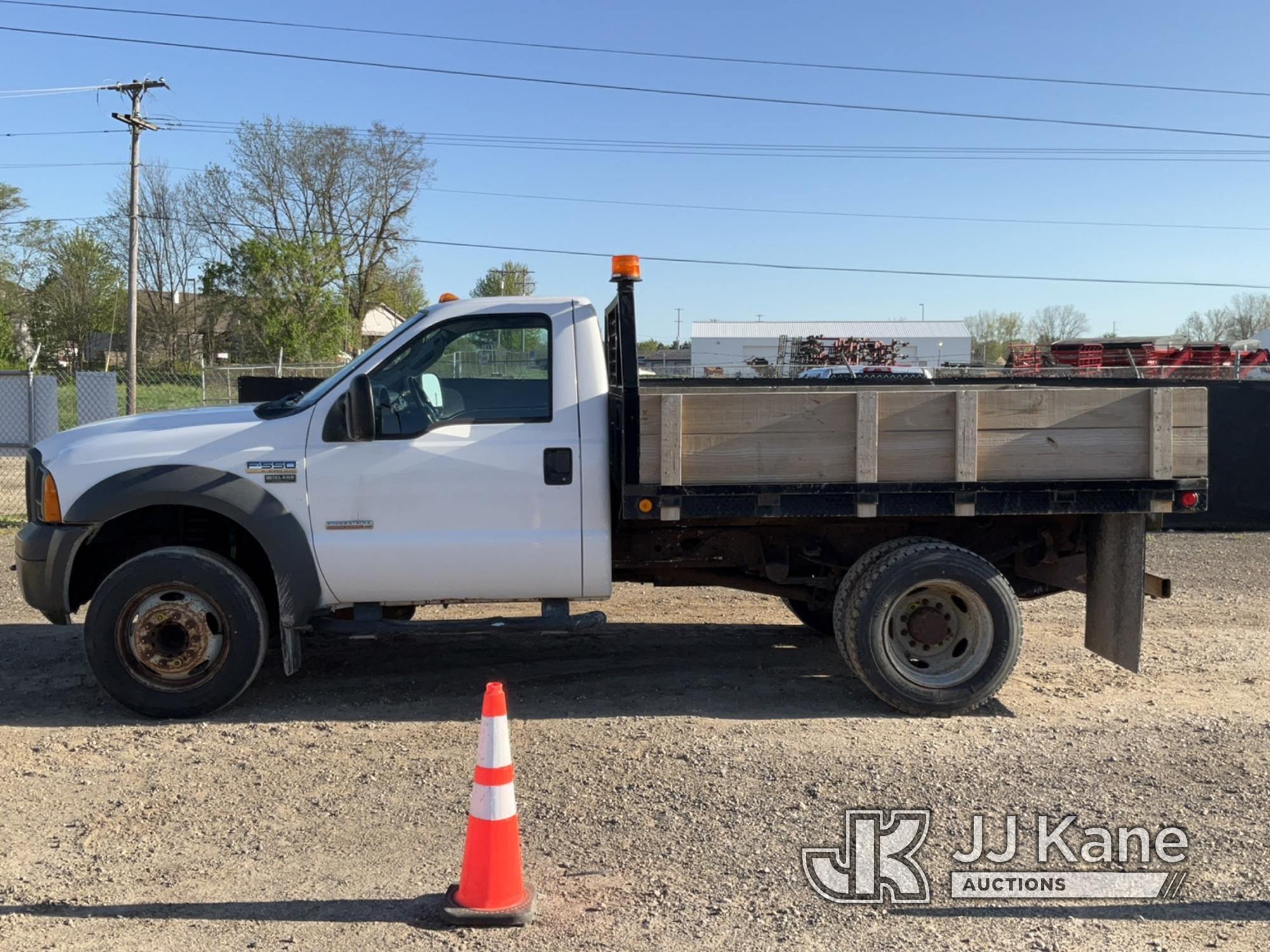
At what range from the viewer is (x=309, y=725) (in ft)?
17.6

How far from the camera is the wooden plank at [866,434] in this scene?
530 cm

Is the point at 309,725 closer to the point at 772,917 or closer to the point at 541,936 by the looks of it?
the point at 541,936

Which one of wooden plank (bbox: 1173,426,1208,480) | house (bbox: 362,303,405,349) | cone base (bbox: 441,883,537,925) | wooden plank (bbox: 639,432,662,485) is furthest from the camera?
house (bbox: 362,303,405,349)

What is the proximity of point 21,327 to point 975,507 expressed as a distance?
198ft

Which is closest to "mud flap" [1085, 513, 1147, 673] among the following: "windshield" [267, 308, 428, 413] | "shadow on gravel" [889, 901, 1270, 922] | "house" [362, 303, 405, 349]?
"shadow on gravel" [889, 901, 1270, 922]

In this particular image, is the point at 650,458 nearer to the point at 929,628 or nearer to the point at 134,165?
the point at 929,628

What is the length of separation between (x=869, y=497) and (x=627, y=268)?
5.65 ft

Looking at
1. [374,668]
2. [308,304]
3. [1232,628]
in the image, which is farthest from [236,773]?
[308,304]

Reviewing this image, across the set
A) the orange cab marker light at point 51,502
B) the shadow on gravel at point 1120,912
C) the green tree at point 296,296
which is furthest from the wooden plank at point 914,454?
the green tree at point 296,296

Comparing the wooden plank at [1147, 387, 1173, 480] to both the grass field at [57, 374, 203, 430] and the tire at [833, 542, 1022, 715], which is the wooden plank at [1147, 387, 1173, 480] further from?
the grass field at [57, 374, 203, 430]

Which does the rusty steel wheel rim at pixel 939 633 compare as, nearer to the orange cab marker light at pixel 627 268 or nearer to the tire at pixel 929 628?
the tire at pixel 929 628

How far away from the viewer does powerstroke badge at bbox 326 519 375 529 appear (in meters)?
5.39

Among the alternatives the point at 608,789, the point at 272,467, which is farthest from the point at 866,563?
the point at 272,467

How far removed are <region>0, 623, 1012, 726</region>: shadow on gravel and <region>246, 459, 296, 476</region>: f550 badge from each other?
1307 millimetres
